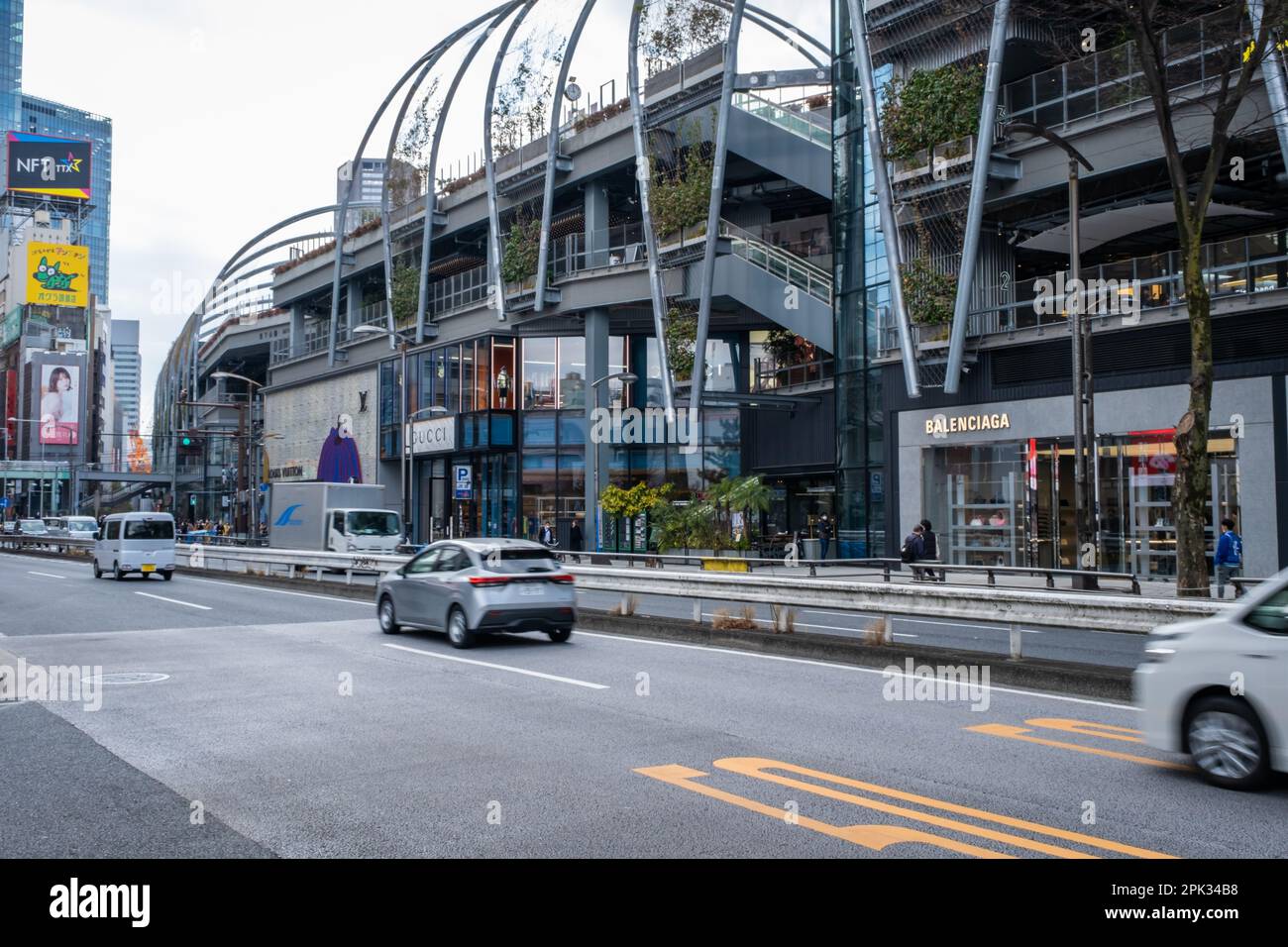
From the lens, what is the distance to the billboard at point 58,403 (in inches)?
5349

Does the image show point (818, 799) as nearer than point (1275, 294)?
Yes

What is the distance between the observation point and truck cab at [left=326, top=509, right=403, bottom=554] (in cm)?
3659

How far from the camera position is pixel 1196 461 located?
15.0 metres

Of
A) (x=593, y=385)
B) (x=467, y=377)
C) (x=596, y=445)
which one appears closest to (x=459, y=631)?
(x=596, y=445)

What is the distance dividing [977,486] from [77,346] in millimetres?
139683

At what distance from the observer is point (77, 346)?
144625 millimetres

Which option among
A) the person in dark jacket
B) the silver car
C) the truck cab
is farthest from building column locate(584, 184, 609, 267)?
the silver car

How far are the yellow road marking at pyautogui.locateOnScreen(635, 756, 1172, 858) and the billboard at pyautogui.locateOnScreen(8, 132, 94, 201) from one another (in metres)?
161

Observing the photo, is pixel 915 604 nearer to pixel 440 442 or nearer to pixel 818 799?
pixel 818 799

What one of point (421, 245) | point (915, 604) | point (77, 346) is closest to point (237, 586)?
point (915, 604)

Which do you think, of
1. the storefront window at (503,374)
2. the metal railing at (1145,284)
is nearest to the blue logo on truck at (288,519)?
the storefront window at (503,374)

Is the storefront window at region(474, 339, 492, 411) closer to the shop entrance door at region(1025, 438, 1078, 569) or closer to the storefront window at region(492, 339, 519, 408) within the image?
the storefront window at region(492, 339, 519, 408)

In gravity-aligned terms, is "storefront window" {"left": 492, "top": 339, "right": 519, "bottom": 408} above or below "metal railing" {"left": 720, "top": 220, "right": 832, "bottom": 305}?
below

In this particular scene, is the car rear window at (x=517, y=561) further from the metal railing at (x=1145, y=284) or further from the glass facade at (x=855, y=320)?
the glass facade at (x=855, y=320)
